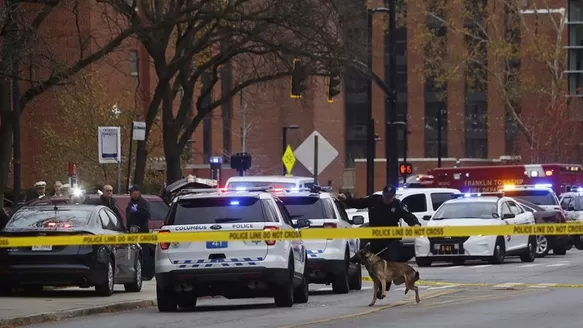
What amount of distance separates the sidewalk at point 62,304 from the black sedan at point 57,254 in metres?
0.31

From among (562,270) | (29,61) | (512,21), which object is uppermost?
(512,21)

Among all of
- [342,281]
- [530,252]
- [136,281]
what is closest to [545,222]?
[530,252]

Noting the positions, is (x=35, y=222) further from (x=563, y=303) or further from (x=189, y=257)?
(x=563, y=303)

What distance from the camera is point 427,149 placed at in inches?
4107

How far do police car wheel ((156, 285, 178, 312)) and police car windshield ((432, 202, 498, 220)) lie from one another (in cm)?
1450

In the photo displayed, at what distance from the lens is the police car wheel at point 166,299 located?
20806 mm

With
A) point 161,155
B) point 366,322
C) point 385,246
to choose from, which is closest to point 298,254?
point 385,246

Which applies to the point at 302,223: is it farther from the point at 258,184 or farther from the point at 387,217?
the point at 258,184

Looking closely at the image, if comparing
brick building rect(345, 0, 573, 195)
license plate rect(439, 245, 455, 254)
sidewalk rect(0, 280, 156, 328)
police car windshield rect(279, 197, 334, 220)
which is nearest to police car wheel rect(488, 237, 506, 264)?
license plate rect(439, 245, 455, 254)

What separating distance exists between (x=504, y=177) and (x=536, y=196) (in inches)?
266

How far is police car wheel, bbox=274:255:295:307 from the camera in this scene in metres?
20.8

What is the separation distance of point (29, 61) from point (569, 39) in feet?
219

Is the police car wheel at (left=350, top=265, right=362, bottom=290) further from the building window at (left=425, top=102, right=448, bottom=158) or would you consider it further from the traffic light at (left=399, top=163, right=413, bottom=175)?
the building window at (left=425, top=102, right=448, bottom=158)

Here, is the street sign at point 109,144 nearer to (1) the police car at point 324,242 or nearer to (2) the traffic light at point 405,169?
(1) the police car at point 324,242
